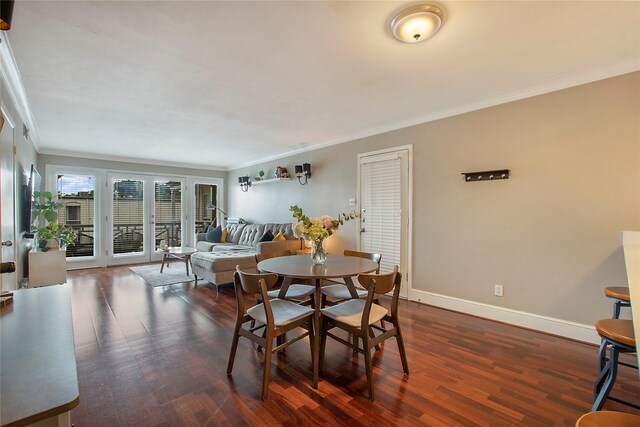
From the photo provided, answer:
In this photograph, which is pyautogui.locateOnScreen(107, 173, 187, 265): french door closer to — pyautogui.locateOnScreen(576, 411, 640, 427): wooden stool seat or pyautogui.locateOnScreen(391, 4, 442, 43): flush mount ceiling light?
pyautogui.locateOnScreen(391, 4, 442, 43): flush mount ceiling light

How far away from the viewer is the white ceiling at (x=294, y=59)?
180cm

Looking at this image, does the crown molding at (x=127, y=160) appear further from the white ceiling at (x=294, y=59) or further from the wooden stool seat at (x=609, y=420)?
the wooden stool seat at (x=609, y=420)

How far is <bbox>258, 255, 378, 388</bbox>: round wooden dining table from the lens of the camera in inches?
80.0

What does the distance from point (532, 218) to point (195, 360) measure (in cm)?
340

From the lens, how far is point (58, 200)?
18.8 feet

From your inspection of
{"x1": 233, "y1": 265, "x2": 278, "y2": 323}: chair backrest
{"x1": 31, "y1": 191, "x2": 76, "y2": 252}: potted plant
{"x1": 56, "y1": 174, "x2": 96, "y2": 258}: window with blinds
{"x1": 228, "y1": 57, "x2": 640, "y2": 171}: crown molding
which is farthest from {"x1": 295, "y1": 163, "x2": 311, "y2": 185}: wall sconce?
{"x1": 56, "y1": 174, "x2": 96, "y2": 258}: window with blinds

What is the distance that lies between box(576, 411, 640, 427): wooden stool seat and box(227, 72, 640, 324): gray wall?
86.9 inches

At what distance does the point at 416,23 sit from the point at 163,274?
18.2 feet

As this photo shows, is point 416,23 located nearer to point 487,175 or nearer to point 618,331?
point 487,175

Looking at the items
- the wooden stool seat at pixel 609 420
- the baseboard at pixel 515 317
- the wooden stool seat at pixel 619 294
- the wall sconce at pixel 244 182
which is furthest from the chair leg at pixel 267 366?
the wall sconce at pixel 244 182

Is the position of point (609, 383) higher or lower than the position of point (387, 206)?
lower

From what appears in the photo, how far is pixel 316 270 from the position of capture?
7.29 ft

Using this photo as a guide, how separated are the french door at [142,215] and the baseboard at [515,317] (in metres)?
6.01

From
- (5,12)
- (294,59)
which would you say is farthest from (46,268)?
(294,59)
